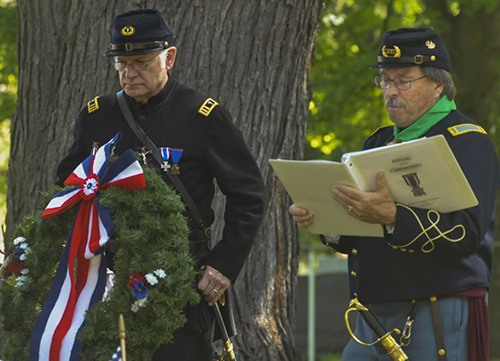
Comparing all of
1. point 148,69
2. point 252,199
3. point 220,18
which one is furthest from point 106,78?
point 252,199

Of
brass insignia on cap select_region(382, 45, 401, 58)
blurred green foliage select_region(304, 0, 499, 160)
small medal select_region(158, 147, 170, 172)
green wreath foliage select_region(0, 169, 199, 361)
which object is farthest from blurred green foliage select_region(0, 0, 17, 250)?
brass insignia on cap select_region(382, 45, 401, 58)

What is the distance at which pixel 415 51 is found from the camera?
13.5ft

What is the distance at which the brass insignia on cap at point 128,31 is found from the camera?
450 centimetres

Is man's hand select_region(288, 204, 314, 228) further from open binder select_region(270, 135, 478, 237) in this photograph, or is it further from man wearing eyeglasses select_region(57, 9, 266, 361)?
man wearing eyeglasses select_region(57, 9, 266, 361)

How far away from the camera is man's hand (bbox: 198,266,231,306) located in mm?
4410

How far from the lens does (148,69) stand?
178 inches

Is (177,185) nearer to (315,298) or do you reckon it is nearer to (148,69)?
(148,69)

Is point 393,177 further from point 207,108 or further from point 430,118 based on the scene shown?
point 207,108

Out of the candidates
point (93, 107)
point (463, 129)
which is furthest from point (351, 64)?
point (463, 129)

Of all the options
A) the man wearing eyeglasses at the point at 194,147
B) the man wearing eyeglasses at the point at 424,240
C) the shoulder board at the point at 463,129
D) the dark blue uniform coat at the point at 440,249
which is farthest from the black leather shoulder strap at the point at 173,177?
the shoulder board at the point at 463,129

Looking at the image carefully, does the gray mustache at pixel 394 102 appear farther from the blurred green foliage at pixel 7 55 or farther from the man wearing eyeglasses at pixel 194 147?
the blurred green foliage at pixel 7 55

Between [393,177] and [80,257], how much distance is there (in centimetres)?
155

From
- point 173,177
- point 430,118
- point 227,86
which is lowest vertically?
point 227,86

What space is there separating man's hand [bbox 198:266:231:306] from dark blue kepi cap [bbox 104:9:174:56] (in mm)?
1131
